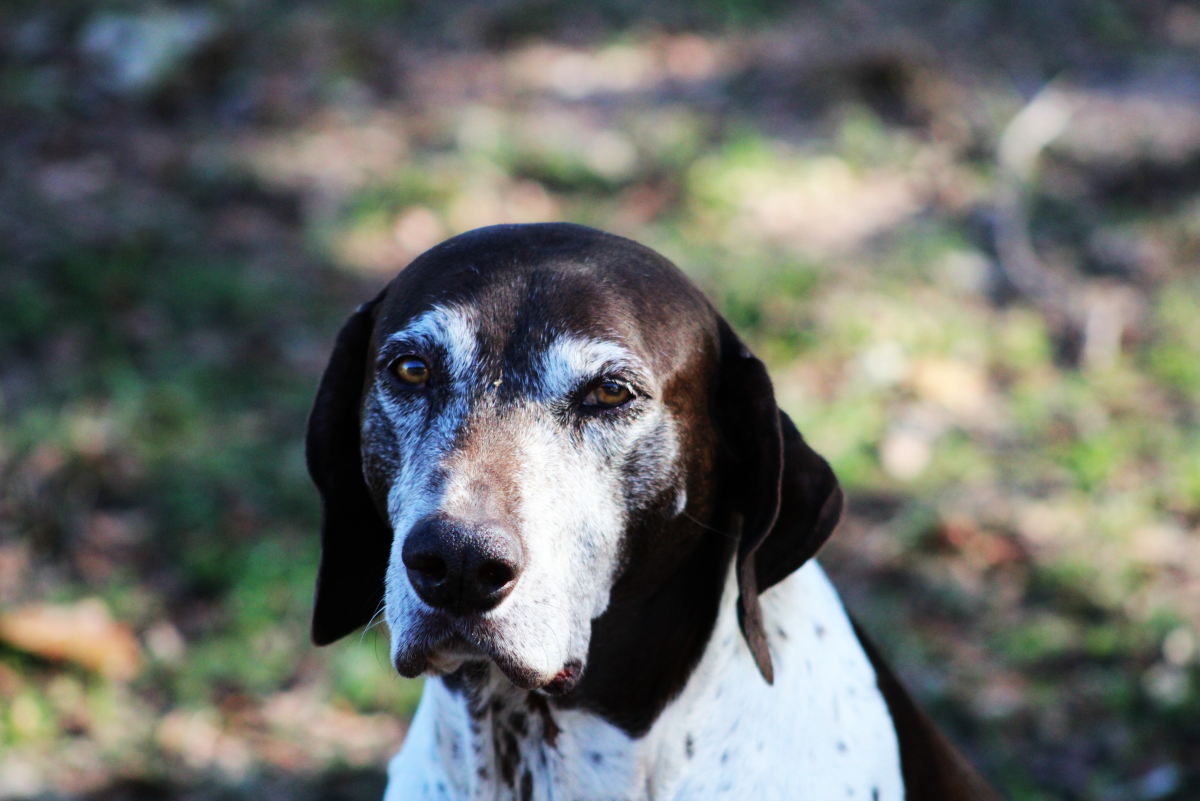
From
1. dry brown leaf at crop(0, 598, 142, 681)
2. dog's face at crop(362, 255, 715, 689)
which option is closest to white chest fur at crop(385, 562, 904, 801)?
dog's face at crop(362, 255, 715, 689)

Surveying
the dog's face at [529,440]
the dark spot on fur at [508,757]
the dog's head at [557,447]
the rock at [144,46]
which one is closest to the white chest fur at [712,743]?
the dark spot on fur at [508,757]

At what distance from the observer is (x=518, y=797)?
2453 mm

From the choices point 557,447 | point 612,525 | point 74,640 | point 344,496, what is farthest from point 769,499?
point 74,640

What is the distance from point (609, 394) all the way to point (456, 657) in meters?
0.61

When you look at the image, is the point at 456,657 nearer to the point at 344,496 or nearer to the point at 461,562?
the point at 461,562

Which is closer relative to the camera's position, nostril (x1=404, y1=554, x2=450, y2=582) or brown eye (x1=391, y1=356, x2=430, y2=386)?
A: nostril (x1=404, y1=554, x2=450, y2=582)

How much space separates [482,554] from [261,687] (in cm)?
249

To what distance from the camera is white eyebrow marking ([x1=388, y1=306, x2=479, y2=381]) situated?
2307 millimetres

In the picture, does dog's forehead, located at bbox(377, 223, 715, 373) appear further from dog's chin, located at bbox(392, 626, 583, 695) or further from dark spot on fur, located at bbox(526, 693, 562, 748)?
dark spot on fur, located at bbox(526, 693, 562, 748)

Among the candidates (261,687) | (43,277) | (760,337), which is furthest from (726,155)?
(261,687)

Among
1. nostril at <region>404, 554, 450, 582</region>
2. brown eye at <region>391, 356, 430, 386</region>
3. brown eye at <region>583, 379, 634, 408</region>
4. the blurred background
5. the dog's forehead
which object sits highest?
the dog's forehead

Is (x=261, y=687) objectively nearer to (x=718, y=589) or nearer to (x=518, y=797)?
(x=518, y=797)

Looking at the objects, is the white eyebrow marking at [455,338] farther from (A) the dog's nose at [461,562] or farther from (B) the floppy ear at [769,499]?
(B) the floppy ear at [769,499]

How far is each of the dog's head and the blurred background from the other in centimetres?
78
